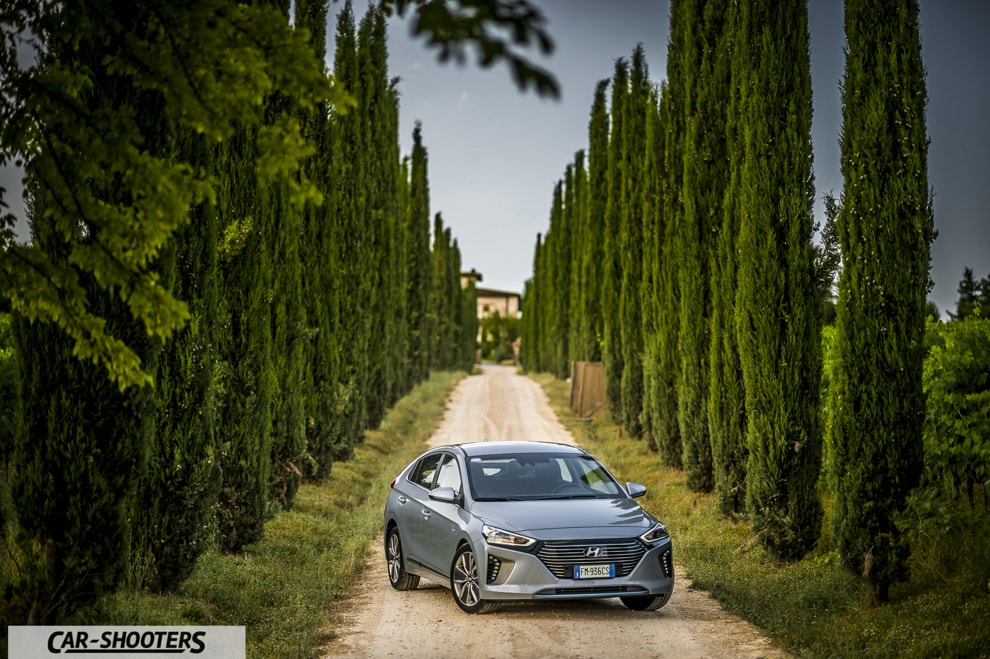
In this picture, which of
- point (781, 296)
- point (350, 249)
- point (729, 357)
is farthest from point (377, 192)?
point (781, 296)

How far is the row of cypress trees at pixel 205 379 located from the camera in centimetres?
857

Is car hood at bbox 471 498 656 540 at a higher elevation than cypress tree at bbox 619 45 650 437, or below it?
Result: below

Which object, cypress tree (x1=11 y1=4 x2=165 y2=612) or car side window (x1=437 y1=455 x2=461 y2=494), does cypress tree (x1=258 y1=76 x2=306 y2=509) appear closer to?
car side window (x1=437 y1=455 x2=461 y2=494)

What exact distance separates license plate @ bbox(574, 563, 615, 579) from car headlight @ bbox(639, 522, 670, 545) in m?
0.49

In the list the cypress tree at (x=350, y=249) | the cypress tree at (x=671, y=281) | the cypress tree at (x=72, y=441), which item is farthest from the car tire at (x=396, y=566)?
the cypress tree at (x=671, y=281)

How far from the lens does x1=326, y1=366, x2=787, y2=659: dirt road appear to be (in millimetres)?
8914

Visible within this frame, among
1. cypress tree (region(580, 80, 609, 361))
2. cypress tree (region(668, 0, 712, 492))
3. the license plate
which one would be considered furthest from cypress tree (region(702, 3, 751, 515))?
cypress tree (region(580, 80, 609, 361))

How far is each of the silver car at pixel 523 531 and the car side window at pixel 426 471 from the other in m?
0.02

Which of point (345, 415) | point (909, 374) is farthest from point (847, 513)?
point (345, 415)

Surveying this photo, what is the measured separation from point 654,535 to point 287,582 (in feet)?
13.9

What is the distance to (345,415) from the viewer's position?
24.0 m

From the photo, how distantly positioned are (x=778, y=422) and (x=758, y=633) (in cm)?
388

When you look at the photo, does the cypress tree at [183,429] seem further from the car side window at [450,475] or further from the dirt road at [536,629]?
the car side window at [450,475]

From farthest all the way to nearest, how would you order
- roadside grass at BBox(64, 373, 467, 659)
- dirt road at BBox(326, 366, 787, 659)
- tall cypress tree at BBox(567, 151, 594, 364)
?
tall cypress tree at BBox(567, 151, 594, 364) → roadside grass at BBox(64, 373, 467, 659) → dirt road at BBox(326, 366, 787, 659)
